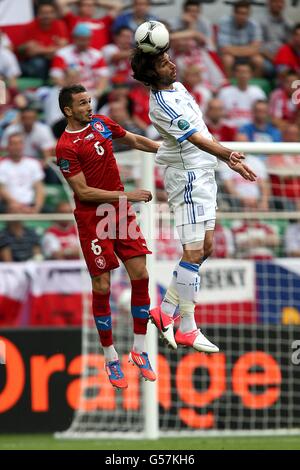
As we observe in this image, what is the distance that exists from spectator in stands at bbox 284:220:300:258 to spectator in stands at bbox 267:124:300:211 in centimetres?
31

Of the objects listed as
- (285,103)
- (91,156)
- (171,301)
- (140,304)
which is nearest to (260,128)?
(285,103)

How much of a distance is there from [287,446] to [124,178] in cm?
380

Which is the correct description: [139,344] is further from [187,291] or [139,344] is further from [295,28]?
[295,28]

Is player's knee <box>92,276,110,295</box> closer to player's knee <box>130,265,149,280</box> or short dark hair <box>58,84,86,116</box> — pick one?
player's knee <box>130,265,149,280</box>

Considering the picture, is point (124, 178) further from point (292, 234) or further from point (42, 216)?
point (292, 234)

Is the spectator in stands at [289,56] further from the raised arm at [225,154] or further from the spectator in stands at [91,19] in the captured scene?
the raised arm at [225,154]

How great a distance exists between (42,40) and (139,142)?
24.8ft

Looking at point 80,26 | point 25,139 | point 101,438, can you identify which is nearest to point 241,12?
point 80,26

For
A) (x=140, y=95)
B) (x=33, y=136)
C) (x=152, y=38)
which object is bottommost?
(x=152, y=38)

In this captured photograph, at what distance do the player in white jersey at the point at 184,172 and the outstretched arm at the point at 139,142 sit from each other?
0.29 m

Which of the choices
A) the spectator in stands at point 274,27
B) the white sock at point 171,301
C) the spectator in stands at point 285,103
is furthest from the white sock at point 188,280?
the spectator in stands at point 274,27

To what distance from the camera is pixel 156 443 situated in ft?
45.7

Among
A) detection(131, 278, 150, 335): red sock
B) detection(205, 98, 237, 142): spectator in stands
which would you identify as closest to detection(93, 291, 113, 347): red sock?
detection(131, 278, 150, 335): red sock

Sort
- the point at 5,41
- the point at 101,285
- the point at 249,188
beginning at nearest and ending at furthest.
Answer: the point at 101,285 → the point at 249,188 → the point at 5,41
